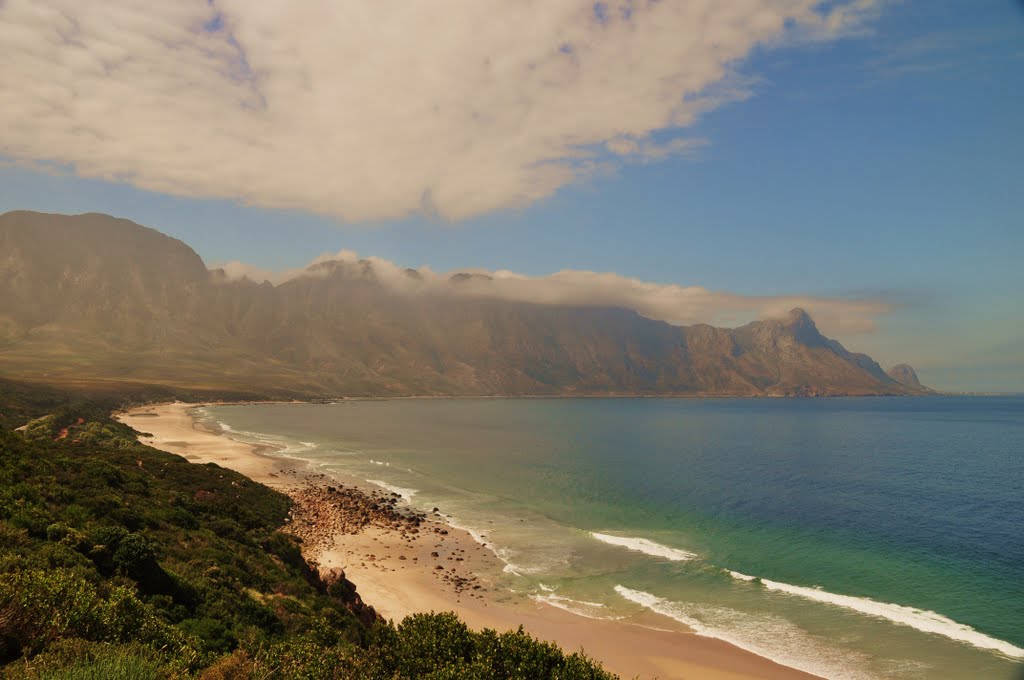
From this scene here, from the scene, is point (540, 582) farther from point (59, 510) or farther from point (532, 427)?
point (532, 427)

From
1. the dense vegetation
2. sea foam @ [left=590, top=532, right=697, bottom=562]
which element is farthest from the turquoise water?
the dense vegetation

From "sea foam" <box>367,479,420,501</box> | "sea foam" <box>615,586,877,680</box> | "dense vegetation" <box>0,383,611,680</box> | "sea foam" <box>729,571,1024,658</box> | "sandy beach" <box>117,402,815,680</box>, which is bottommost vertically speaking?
"sea foam" <box>367,479,420,501</box>

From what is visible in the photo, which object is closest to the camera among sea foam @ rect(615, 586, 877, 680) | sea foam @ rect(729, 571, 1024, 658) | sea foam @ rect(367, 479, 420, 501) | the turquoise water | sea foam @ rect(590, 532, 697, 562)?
sea foam @ rect(615, 586, 877, 680)

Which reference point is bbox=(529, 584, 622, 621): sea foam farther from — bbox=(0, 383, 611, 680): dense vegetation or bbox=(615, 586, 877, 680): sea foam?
bbox=(0, 383, 611, 680): dense vegetation

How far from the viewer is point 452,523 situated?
201 ft

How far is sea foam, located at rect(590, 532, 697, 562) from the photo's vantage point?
49.0m

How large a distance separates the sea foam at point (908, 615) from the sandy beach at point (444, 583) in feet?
39.7

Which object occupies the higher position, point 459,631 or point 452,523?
point 459,631

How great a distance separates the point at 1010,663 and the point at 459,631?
33.1m

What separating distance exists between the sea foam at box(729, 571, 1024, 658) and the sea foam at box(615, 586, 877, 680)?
6237 millimetres

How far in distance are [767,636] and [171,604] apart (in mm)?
33995

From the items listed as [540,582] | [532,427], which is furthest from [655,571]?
[532,427]

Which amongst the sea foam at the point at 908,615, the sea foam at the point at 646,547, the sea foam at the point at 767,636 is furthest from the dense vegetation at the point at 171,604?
the sea foam at the point at 646,547

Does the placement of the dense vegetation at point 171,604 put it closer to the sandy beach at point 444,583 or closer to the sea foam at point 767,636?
the sandy beach at point 444,583
